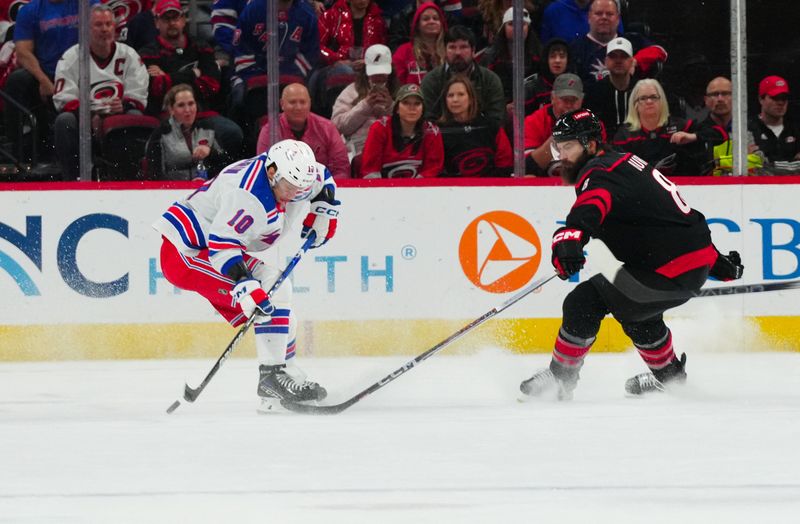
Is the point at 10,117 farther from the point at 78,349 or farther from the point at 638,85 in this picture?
the point at 638,85

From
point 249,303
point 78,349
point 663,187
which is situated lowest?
point 78,349

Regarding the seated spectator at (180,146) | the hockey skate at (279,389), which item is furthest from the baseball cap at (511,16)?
the hockey skate at (279,389)

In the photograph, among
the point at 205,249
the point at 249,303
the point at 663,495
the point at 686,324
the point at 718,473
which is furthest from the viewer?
the point at 686,324

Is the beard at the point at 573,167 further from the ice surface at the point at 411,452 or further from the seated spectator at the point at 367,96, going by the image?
the seated spectator at the point at 367,96

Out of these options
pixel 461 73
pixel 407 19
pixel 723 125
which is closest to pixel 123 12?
pixel 407 19

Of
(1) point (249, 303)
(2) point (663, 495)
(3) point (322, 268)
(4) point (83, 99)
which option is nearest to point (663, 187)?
(1) point (249, 303)

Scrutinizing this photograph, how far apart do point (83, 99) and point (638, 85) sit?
2.69 metres

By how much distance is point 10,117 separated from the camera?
6484mm

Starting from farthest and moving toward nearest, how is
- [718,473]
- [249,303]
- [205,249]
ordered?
[205,249] < [249,303] < [718,473]

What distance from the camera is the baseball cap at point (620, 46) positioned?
667cm

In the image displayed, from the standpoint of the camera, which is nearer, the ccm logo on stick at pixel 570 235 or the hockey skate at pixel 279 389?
the ccm logo on stick at pixel 570 235

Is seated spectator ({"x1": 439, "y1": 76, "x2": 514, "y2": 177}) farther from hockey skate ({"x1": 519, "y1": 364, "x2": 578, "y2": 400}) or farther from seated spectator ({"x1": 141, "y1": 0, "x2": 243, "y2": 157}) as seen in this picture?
hockey skate ({"x1": 519, "y1": 364, "x2": 578, "y2": 400})

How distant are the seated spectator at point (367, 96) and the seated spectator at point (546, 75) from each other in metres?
0.67

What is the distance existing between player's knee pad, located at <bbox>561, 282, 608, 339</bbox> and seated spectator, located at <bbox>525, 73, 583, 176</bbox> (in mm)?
1906
